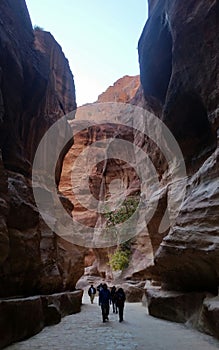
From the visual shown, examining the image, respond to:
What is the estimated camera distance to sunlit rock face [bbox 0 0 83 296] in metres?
10.5

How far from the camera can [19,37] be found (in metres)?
15.2

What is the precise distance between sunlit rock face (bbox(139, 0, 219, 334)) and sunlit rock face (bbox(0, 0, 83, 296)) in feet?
15.7

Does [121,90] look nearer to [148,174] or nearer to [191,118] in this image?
[148,174]

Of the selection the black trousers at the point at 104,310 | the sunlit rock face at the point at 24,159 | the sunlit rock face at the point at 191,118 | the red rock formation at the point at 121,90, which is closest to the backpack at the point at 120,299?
the black trousers at the point at 104,310

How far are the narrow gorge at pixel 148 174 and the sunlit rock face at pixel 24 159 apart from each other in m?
0.05

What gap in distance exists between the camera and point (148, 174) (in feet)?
81.0

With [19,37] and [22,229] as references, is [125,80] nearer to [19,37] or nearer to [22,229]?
[19,37]

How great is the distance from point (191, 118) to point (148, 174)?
919 centimetres

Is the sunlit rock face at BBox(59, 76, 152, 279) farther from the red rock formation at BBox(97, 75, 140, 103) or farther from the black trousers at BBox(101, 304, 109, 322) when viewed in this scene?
the black trousers at BBox(101, 304, 109, 322)

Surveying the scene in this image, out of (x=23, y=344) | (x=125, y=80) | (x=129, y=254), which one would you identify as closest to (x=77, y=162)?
(x=125, y=80)

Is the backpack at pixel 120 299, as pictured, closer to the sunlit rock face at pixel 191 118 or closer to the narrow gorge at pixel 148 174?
the narrow gorge at pixel 148 174

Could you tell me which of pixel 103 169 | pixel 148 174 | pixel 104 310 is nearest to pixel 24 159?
pixel 104 310

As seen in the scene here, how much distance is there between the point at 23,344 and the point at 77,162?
139 ft

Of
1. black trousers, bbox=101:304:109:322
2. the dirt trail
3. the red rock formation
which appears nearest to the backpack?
black trousers, bbox=101:304:109:322
